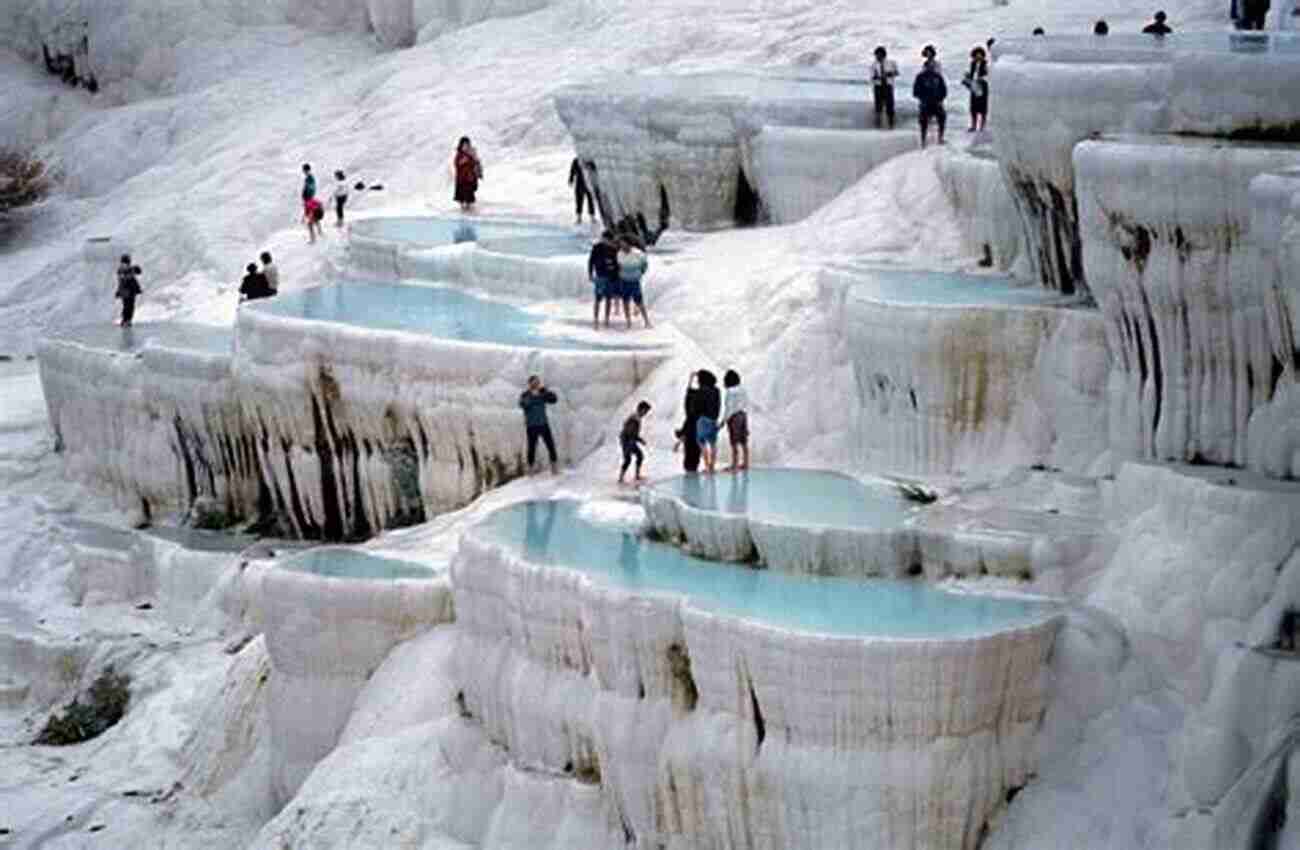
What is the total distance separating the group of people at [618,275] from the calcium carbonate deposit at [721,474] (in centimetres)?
6

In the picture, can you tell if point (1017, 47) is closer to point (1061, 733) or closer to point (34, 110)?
point (1061, 733)

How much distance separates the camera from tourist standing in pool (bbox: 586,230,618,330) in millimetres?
20391

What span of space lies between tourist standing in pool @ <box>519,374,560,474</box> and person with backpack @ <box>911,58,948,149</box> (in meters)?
3.67

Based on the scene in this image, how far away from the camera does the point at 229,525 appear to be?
887 inches

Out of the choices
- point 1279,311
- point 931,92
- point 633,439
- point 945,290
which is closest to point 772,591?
point 1279,311

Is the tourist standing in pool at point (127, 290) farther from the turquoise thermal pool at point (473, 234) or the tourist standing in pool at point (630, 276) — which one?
the tourist standing in pool at point (630, 276)

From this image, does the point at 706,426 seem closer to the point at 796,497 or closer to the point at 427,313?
the point at 796,497

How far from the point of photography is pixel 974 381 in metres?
16.9

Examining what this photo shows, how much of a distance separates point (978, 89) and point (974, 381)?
15.3ft

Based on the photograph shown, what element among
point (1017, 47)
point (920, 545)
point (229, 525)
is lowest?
point (229, 525)

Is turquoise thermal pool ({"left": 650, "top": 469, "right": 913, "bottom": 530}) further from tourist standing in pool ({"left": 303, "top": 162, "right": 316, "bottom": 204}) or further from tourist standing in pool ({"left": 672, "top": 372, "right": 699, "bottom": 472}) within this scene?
tourist standing in pool ({"left": 303, "top": 162, "right": 316, "bottom": 204})

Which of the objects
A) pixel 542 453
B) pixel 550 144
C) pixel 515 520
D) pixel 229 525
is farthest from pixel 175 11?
pixel 515 520

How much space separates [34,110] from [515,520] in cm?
2094

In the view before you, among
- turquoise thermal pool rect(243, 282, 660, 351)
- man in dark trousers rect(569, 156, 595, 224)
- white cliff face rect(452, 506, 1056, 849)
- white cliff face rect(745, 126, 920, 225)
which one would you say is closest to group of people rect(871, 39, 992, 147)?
white cliff face rect(745, 126, 920, 225)
